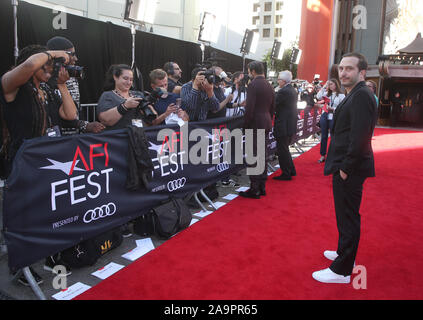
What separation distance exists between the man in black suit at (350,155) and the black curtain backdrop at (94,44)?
2737 mm

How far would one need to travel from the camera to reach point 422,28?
70.6 ft

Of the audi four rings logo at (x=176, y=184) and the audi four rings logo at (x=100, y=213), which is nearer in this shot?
the audi four rings logo at (x=100, y=213)

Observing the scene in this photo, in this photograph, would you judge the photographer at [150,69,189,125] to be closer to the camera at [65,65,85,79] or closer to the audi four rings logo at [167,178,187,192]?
the audi four rings logo at [167,178,187,192]

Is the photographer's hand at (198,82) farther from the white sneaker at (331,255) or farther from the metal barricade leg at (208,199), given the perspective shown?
the white sneaker at (331,255)

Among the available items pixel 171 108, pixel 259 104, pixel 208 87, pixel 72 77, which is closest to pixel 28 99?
pixel 72 77

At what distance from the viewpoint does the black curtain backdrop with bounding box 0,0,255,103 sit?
4855 millimetres

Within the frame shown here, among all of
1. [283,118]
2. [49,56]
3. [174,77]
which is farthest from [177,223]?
[283,118]

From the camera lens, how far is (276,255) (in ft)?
10.6

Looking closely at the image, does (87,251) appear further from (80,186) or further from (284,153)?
(284,153)

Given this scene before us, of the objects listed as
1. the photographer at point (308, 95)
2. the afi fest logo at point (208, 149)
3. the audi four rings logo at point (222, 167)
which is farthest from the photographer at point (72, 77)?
the photographer at point (308, 95)

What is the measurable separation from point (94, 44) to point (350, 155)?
18.2ft

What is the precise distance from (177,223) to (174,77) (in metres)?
2.51

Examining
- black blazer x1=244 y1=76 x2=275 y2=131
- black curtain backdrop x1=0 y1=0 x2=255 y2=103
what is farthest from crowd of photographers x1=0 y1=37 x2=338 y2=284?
black curtain backdrop x1=0 y1=0 x2=255 y2=103

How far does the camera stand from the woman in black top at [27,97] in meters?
2.45
